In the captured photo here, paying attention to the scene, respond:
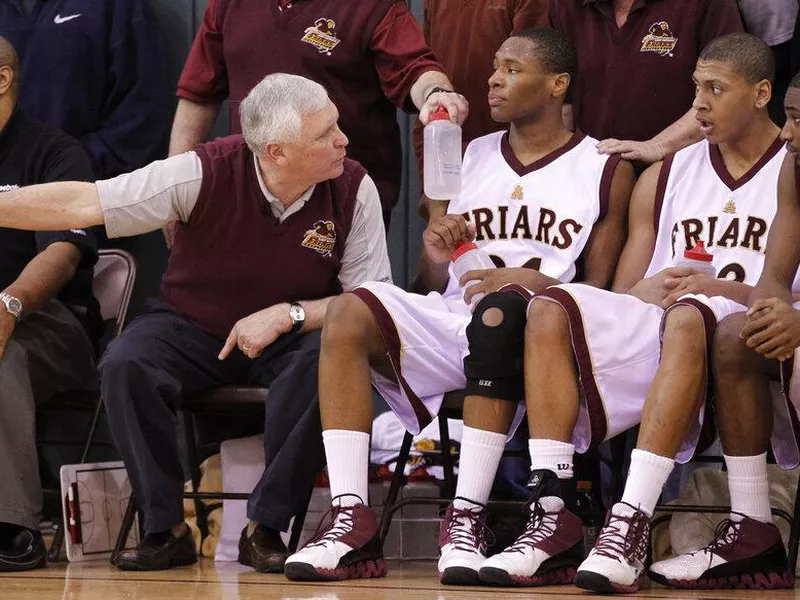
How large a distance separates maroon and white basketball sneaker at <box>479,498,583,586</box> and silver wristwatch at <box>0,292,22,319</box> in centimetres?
169

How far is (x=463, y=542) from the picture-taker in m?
3.38

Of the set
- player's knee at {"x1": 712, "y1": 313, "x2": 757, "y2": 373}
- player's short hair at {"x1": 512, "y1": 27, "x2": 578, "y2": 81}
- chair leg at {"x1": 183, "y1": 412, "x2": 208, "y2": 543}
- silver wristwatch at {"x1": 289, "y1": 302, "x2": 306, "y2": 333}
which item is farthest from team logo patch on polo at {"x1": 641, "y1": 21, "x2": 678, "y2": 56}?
chair leg at {"x1": 183, "y1": 412, "x2": 208, "y2": 543}

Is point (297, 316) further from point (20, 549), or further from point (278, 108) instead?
point (20, 549)

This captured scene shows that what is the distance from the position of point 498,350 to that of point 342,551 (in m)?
0.62

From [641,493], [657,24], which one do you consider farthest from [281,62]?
[641,493]

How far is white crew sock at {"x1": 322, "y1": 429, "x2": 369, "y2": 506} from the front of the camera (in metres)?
3.54

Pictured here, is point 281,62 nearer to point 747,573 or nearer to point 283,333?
point 283,333

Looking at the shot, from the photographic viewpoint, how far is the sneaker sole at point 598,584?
311cm

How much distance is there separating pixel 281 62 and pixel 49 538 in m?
1.78

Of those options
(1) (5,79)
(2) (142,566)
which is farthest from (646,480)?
(1) (5,79)

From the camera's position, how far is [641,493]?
325cm

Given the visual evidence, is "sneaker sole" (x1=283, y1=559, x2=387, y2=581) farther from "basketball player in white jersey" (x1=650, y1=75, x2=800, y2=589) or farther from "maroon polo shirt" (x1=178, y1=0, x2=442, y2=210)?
"maroon polo shirt" (x1=178, y1=0, x2=442, y2=210)

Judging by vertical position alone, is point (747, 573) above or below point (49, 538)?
above

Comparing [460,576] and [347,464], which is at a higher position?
[347,464]
